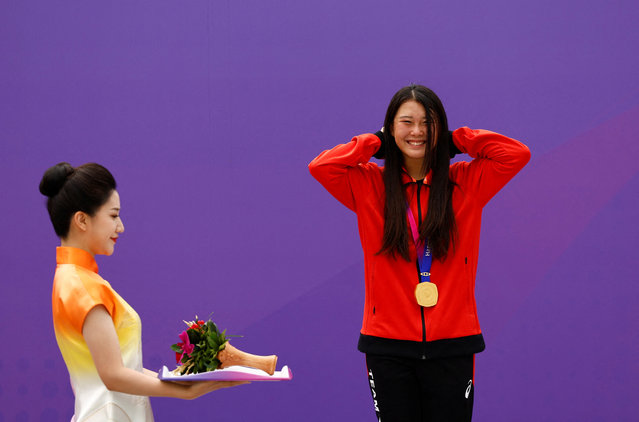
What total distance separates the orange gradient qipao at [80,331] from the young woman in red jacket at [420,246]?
2.70ft

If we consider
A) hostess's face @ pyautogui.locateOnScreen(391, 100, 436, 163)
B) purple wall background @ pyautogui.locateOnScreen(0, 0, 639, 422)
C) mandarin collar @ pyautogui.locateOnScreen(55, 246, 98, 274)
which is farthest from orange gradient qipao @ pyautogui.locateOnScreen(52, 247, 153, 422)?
purple wall background @ pyautogui.locateOnScreen(0, 0, 639, 422)

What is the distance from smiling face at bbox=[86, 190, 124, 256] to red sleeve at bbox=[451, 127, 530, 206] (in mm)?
1159

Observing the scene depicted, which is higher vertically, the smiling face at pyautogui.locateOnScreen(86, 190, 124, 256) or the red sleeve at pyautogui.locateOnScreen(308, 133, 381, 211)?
the red sleeve at pyautogui.locateOnScreen(308, 133, 381, 211)

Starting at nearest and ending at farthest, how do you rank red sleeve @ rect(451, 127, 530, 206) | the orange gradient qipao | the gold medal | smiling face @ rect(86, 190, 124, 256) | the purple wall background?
the orange gradient qipao → smiling face @ rect(86, 190, 124, 256) → the gold medal → red sleeve @ rect(451, 127, 530, 206) → the purple wall background

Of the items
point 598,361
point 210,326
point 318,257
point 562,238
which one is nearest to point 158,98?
point 318,257

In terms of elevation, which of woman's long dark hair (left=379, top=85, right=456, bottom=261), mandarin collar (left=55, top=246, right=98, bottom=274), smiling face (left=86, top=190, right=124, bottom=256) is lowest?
mandarin collar (left=55, top=246, right=98, bottom=274)

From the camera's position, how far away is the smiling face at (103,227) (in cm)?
193

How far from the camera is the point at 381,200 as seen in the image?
8.13 ft

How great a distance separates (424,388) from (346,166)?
0.79m

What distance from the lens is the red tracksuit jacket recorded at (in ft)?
7.69

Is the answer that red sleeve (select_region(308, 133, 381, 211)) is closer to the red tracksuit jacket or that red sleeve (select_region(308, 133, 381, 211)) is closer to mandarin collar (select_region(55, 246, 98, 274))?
the red tracksuit jacket

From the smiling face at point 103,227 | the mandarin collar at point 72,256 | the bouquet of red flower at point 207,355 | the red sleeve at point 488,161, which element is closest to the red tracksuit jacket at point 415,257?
the red sleeve at point 488,161

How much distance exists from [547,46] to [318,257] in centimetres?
161

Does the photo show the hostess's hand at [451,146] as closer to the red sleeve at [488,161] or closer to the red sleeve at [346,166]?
the red sleeve at [488,161]
